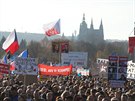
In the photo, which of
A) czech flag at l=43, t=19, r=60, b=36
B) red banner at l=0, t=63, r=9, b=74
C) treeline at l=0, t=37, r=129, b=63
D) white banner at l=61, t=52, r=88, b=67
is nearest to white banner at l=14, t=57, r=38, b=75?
red banner at l=0, t=63, r=9, b=74

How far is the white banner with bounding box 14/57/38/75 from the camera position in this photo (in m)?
18.2

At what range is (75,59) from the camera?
32.2 metres

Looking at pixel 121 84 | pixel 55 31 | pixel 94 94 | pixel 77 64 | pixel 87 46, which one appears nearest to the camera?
pixel 94 94

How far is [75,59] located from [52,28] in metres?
4.77

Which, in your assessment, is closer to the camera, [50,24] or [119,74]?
[119,74]

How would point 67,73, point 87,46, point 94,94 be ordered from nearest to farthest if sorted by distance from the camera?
point 94,94, point 67,73, point 87,46

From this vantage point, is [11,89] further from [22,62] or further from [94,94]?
[22,62]

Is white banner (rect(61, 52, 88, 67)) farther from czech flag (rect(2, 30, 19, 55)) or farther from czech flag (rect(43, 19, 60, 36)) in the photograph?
czech flag (rect(2, 30, 19, 55))

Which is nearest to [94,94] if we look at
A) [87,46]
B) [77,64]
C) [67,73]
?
[67,73]

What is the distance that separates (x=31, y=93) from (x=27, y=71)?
311 cm

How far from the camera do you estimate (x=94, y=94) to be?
46.2ft

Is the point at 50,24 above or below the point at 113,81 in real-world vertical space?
above

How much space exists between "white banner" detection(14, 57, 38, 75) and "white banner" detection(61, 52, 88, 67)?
44.8 feet

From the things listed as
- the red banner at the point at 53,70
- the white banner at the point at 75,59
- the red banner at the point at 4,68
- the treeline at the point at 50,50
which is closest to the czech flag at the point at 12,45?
the red banner at the point at 53,70
